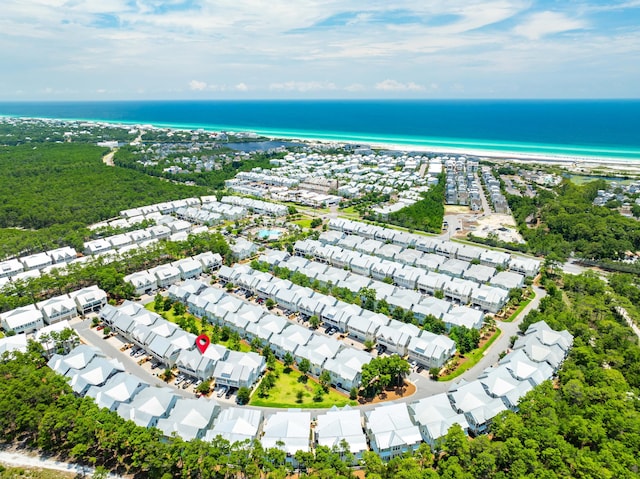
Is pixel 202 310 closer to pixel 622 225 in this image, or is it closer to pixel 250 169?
pixel 622 225

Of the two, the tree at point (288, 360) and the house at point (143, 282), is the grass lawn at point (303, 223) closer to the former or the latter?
the house at point (143, 282)

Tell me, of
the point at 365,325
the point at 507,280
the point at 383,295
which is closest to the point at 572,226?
the point at 507,280

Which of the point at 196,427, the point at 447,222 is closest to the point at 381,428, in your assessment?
the point at 196,427

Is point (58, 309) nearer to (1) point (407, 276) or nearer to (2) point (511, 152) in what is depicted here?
(1) point (407, 276)

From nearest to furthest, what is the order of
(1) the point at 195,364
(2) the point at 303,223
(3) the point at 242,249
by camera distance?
(1) the point at 195,364 < (3) the point at 242,249 < (2) the point at 303,223


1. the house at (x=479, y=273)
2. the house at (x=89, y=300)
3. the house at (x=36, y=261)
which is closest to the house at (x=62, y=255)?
the house at (x=36, y=261)

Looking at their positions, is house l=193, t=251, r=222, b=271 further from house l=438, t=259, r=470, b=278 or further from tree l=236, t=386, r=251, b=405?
house l=438, t=259, r=470, b=278

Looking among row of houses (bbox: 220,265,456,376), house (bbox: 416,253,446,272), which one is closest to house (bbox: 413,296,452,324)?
row of houses (bbox: 220,265,456,376)
